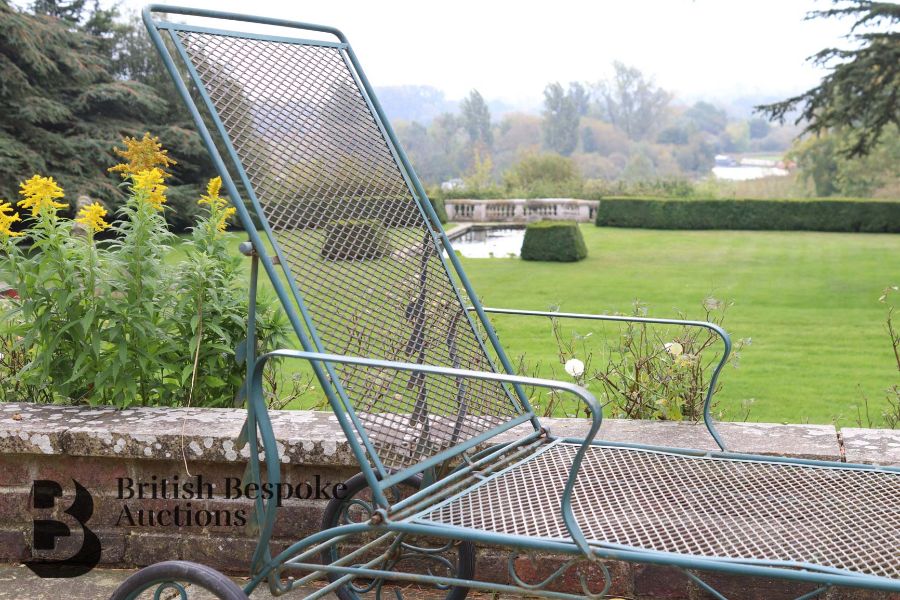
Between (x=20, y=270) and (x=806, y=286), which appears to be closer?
(x=20, y=270)

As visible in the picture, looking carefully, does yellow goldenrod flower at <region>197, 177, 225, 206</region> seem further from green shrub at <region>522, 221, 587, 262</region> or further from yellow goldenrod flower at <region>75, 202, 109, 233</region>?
green shrub at <region>522, 221, 587, 262</region>

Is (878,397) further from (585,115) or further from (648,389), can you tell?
(585,115)

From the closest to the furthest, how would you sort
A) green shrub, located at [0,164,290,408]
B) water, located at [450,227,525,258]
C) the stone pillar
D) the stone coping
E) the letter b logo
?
the stone coping → the letter b logo → green shrub, located at [0,164,290,408] → water, located at [450,227,525,258] → the stone pillar

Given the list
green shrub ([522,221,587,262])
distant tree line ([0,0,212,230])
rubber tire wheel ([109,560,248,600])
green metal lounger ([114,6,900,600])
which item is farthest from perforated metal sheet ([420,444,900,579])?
distant tree line ([0,0,212,230])

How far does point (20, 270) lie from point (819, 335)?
800 cm

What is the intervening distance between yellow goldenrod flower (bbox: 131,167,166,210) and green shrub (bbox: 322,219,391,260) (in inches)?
30.0

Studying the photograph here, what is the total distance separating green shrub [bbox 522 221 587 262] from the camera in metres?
15.8

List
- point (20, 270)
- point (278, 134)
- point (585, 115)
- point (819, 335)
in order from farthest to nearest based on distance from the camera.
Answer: point (585, 115)
point (819, 335)
point (20, 270)
point (278, 134)

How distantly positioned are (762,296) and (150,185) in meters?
10.4

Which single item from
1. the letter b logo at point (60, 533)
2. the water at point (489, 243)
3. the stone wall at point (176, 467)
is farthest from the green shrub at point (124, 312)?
the water at point (489, 243)

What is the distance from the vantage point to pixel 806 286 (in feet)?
41.1

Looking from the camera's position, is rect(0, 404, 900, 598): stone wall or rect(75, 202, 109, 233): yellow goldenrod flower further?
rect(75, 202, 109, 233): yellow goldenrod flower

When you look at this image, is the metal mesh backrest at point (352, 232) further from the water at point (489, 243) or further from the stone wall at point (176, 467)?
the water at point (489, 243)

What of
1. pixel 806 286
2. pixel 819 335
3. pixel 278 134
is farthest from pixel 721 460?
→ pixel 806 286
